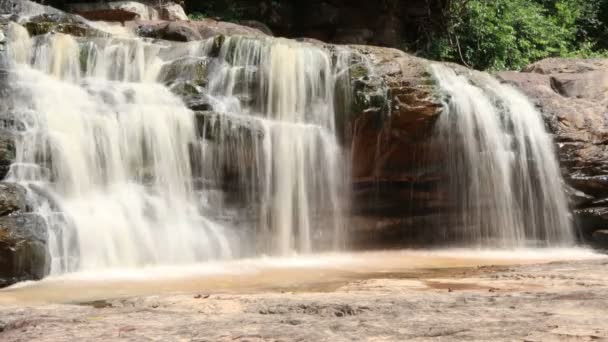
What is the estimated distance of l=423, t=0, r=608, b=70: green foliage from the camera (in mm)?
18141

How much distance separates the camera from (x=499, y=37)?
18.1 metres

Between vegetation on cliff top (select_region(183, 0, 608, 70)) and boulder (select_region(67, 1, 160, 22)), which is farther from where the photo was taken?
vegetation on cliff top (select_region(183, 0, 608, 70))

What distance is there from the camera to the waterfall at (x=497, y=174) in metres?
9.78

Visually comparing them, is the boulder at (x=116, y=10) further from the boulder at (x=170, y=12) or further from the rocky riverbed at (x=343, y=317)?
the rocky riverbed at (x=343, y=317)

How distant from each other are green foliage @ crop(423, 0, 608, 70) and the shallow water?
10049 millimetres

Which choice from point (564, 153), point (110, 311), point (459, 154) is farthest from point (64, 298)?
point (564, 153)

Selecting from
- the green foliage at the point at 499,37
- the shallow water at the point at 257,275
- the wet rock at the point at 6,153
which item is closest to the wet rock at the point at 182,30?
the wet rock at the point at 6,153

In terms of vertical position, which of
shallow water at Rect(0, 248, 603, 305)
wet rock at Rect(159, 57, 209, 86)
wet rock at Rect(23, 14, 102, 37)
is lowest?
shallow water at Rect(0, 248, 603, 305)

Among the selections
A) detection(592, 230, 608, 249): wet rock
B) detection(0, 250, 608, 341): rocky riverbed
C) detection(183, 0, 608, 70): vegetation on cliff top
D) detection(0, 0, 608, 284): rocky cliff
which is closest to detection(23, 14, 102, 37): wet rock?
detection(0, 0, 608, 284): rocky cliff

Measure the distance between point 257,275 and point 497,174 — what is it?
500cm

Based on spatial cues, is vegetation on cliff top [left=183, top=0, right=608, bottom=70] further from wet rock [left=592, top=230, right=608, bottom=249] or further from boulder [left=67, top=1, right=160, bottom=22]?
wet rock [left=592, top=230, right=608, bottom=249]

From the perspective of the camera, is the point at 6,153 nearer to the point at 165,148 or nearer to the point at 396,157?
the point at 165,148

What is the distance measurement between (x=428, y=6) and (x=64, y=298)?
50.5ft

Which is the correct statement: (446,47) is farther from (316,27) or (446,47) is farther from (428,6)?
(316,27)
